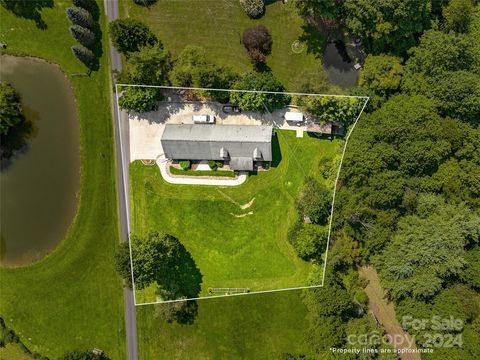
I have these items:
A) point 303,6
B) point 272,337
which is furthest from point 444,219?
point 303,6

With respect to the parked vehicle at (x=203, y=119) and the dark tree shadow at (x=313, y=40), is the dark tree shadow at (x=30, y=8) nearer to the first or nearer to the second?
the parked vehicle at (x=203, y=119)

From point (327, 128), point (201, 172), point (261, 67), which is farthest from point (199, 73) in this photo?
point (327, 128)

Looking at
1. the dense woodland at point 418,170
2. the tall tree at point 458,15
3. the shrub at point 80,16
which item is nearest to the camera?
the dense woodland at point 418,170

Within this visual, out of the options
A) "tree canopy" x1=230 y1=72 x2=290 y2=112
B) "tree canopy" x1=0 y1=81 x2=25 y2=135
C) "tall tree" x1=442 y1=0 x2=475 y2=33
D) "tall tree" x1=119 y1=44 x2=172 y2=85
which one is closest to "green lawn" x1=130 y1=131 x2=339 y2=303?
"tree canopy" x1=230 y1=72 x2=290 y2=112

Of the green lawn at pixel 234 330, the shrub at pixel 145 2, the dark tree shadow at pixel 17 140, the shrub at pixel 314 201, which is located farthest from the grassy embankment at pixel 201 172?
the shrub at pixel 145 2

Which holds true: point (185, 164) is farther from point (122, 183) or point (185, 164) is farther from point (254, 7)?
point (254, 7)

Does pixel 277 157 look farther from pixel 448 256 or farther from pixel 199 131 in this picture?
pixel 448 256

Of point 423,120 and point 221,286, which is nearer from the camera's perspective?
point 423,120
